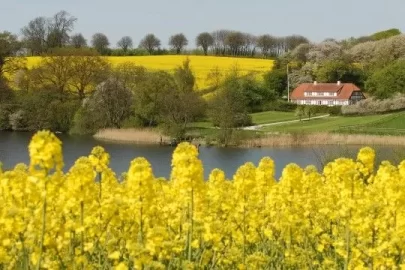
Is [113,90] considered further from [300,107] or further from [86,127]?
[300,107]

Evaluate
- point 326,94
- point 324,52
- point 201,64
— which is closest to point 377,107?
point 326,94

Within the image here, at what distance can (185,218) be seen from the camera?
587 centimetres

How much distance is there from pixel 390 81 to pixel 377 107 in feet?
14.9

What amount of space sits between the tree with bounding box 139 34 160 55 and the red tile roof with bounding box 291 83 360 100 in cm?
3509

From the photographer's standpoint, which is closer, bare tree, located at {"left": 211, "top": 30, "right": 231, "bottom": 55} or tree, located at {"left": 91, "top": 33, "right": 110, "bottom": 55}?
tree, located at {"left": 91, "top": 33, "right": 110, "bottom": 55}

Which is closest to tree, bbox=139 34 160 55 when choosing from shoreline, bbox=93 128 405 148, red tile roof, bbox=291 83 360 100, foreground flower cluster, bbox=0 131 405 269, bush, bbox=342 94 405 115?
red tile roof, bbox=291 83 360 100

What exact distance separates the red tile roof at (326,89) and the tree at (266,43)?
35921mm

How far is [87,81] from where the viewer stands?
6488 cm

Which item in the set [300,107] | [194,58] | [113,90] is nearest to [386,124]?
[300,107]

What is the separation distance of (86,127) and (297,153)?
70.5 ft

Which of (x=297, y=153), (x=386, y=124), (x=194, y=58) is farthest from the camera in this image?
(x=194, y=58)

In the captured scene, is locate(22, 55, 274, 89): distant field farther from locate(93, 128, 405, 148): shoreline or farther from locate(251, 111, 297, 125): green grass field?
locate(93, 128, 405, 148): shoreline

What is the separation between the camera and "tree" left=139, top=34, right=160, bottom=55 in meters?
103

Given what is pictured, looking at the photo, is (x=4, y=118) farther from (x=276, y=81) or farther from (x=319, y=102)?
(x=319, y=102)
